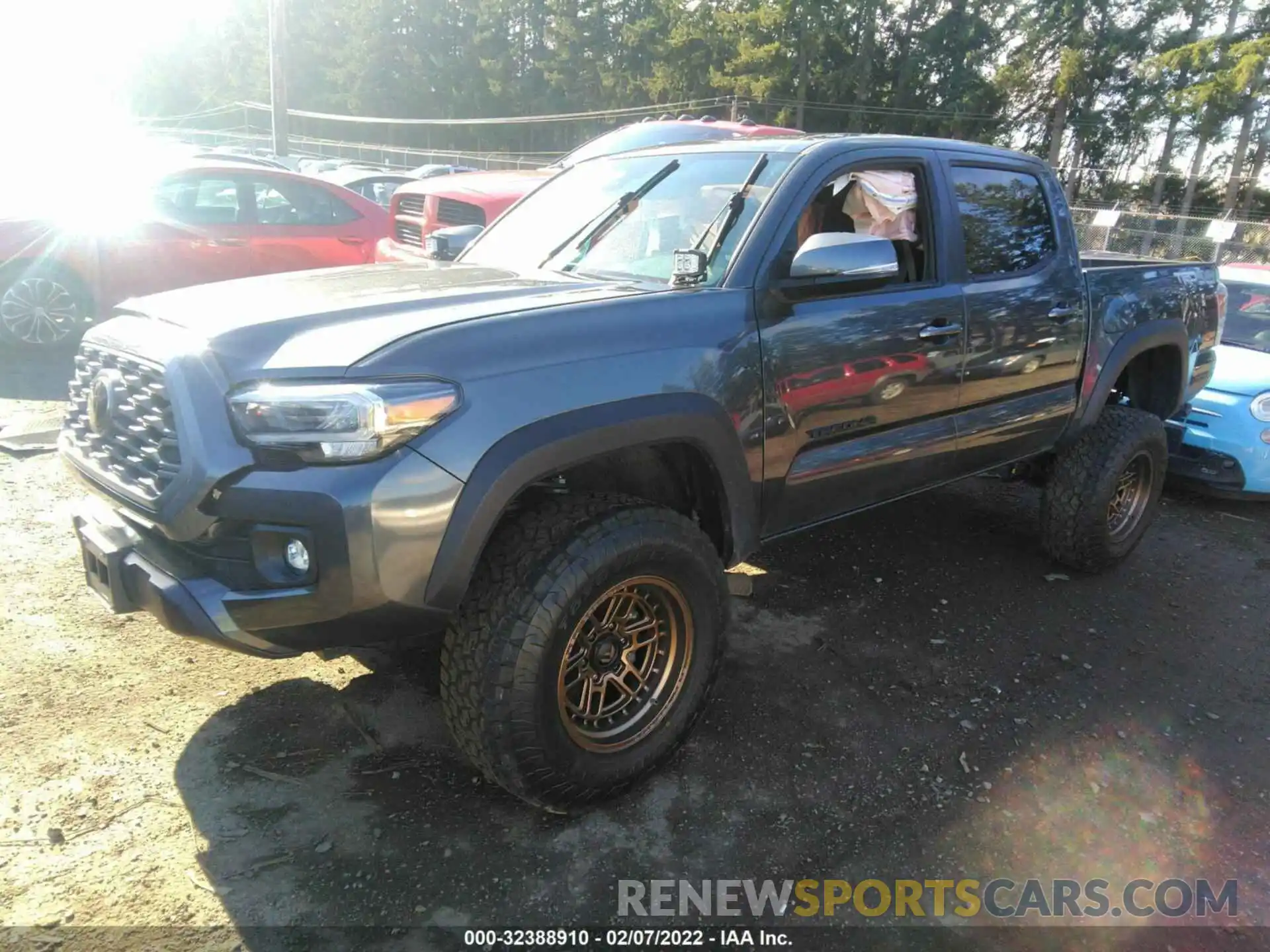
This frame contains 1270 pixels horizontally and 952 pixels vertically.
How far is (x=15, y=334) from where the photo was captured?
7.31 meters

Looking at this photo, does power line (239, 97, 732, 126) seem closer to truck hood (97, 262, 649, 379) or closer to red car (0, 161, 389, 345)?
red car (0, 161, 389, 345)

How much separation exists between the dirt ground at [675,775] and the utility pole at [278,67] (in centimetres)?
1543

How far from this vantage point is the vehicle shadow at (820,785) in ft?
7.61

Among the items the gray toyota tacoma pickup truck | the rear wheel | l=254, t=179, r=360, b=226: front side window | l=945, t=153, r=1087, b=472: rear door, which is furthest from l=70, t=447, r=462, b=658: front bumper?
l=254, t=179, r=360, b=226: front side window

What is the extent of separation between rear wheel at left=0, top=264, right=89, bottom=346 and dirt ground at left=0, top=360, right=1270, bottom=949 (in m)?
4.04

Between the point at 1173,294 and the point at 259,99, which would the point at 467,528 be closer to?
the point at 1173,294

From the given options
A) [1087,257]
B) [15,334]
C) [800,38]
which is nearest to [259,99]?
[800,38]

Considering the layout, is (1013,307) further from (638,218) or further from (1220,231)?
(1220,231)

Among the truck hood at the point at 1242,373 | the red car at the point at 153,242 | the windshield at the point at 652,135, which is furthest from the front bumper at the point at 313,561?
the red car at the point at 153,242

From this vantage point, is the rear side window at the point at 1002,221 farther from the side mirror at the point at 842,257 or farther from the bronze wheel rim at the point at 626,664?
the bronze wheel rim at the point at 626,664

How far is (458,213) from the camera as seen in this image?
746cm

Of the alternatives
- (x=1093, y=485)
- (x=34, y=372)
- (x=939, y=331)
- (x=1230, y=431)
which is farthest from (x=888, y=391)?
(x=34, y=372)

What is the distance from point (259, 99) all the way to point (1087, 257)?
74.1 metres

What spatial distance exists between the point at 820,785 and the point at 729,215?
194 cm
